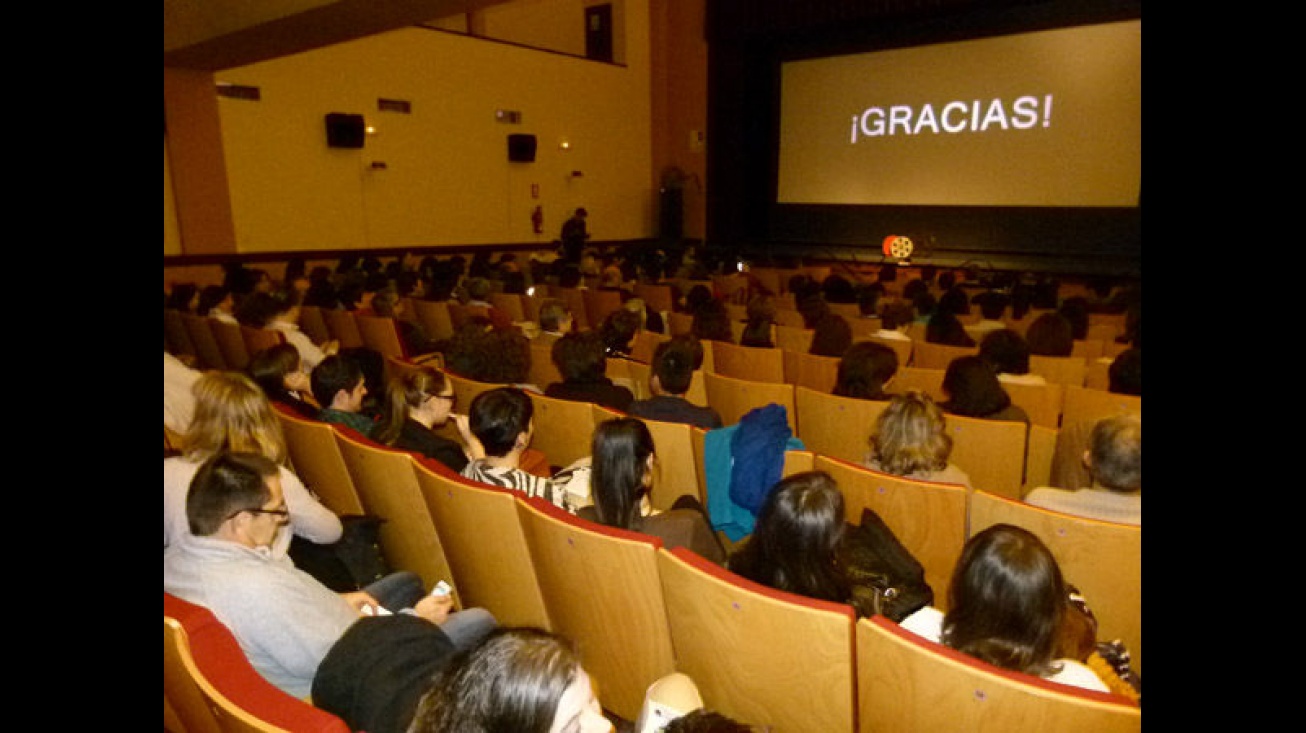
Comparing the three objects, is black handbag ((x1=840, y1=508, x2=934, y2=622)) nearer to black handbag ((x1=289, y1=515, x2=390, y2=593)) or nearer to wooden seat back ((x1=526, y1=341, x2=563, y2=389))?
black handbag ((x1=289, y1=515, x2=390, y2=593))

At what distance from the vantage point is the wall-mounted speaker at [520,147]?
552 inches

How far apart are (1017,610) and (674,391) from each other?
2.23m

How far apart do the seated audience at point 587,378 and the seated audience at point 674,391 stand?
138mm

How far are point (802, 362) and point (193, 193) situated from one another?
9005mm

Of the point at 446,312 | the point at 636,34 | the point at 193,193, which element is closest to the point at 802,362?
the point at 446,312

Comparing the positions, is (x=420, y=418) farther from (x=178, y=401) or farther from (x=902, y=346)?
(x=902, y=346)

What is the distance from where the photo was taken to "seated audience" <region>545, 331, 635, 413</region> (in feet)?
12.1

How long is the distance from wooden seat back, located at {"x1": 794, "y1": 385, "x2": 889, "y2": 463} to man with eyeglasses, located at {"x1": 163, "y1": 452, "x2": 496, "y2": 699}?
219cm

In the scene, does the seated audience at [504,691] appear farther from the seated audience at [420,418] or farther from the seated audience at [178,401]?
the seated audience at [178,401]
